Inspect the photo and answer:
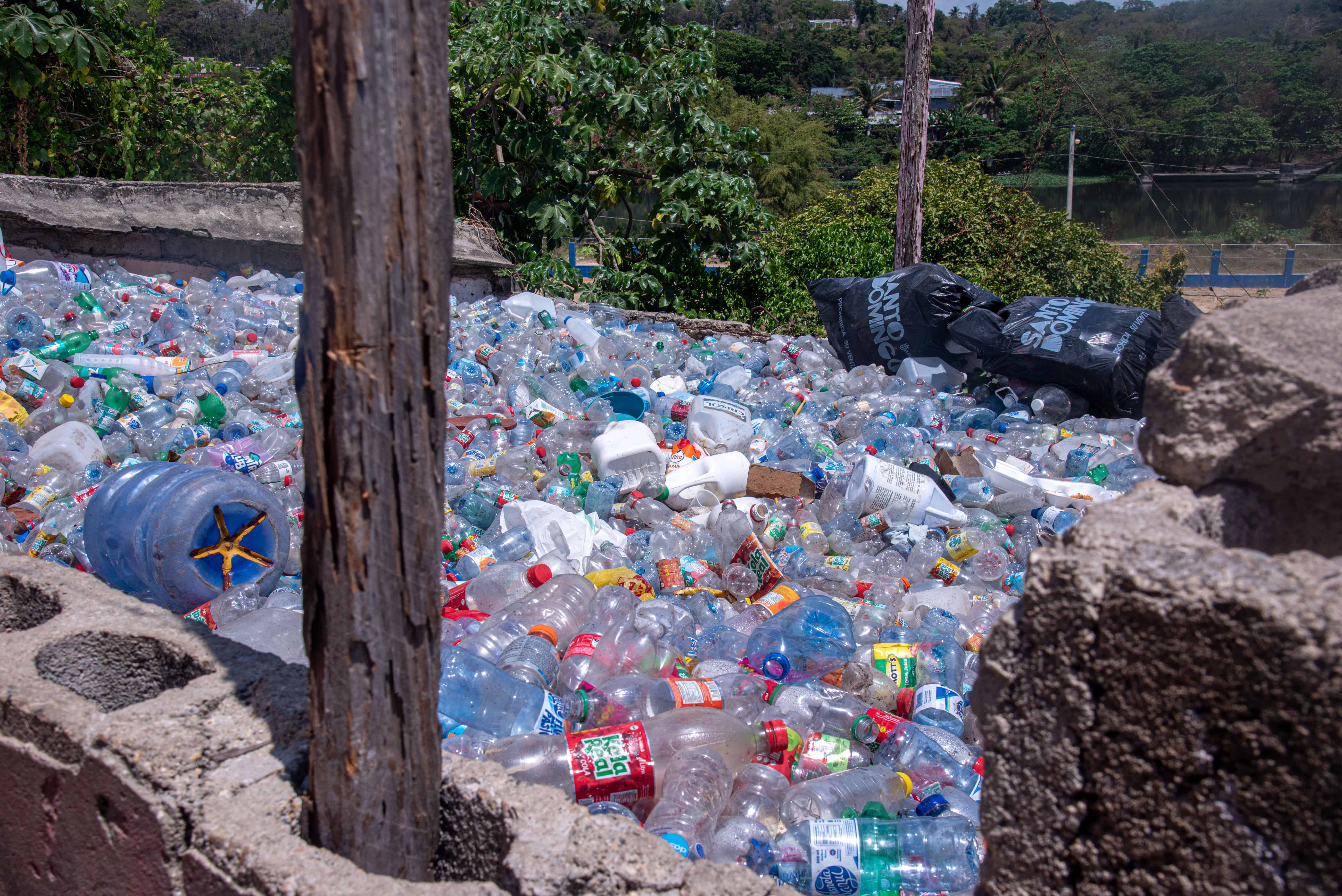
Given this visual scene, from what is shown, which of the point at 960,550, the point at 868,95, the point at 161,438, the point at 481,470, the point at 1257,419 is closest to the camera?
the point at 1257,419

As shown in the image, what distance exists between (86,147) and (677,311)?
6.98 m

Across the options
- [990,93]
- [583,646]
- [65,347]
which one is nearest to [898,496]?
[583,646]

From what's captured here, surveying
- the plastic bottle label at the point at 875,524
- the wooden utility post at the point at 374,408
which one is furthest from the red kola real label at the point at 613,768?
the plastic bottle label at the point at 875,524

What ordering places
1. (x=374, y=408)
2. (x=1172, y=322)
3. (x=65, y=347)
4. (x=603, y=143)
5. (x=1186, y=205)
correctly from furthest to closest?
(x=1186, y=205), (x=603, y=143), (x=1172, y=322), (x=65, y=347), (x=374, y=408)

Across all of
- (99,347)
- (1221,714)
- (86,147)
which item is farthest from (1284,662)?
(86,147)

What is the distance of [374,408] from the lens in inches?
56.6

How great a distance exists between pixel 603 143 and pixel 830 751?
8.48 m

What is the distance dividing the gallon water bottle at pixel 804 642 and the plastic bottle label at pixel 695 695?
42 centimetres

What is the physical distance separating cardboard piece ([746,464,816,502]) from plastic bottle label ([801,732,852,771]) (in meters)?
1.92

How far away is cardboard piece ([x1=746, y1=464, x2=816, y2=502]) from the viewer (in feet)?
14.8

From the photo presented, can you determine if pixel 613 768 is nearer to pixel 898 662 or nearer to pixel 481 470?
pixel 898 662

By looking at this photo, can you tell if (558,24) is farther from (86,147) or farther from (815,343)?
(86,147)

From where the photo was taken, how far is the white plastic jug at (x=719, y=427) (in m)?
5.03

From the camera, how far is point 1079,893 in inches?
46.3
